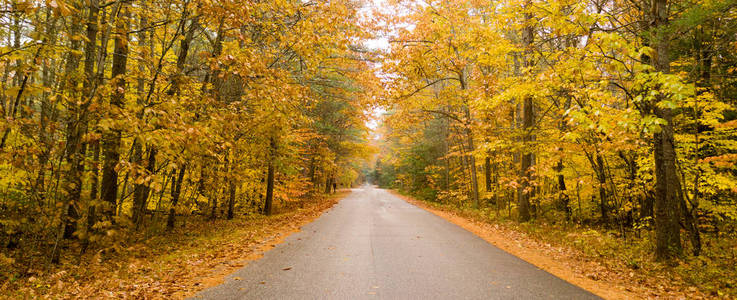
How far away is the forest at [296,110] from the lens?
17.9 ft

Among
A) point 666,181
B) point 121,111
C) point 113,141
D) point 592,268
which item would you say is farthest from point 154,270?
point 666,181

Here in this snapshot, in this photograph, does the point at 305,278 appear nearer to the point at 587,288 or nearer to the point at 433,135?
the point at 587,288

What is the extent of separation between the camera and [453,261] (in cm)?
659

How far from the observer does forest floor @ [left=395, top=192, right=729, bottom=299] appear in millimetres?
5305

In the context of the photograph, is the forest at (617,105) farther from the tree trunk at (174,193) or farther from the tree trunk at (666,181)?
the tree trunk at (174,193)

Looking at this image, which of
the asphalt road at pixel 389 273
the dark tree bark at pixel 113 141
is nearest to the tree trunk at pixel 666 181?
the asphalt road at pixel 389 273

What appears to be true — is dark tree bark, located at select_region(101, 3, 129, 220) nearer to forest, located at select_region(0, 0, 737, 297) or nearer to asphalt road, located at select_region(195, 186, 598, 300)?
forest, located at select_region(0, 0, 737, 297)

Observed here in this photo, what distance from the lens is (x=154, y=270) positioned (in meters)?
6.06

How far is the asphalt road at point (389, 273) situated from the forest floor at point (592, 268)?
47 cm

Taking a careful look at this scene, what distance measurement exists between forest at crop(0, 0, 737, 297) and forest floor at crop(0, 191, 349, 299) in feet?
0.81

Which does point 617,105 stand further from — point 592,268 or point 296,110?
point 296,110

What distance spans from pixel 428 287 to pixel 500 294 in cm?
100

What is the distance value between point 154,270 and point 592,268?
817 centimetres

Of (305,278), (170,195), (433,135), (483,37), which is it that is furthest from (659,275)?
(433,135)
